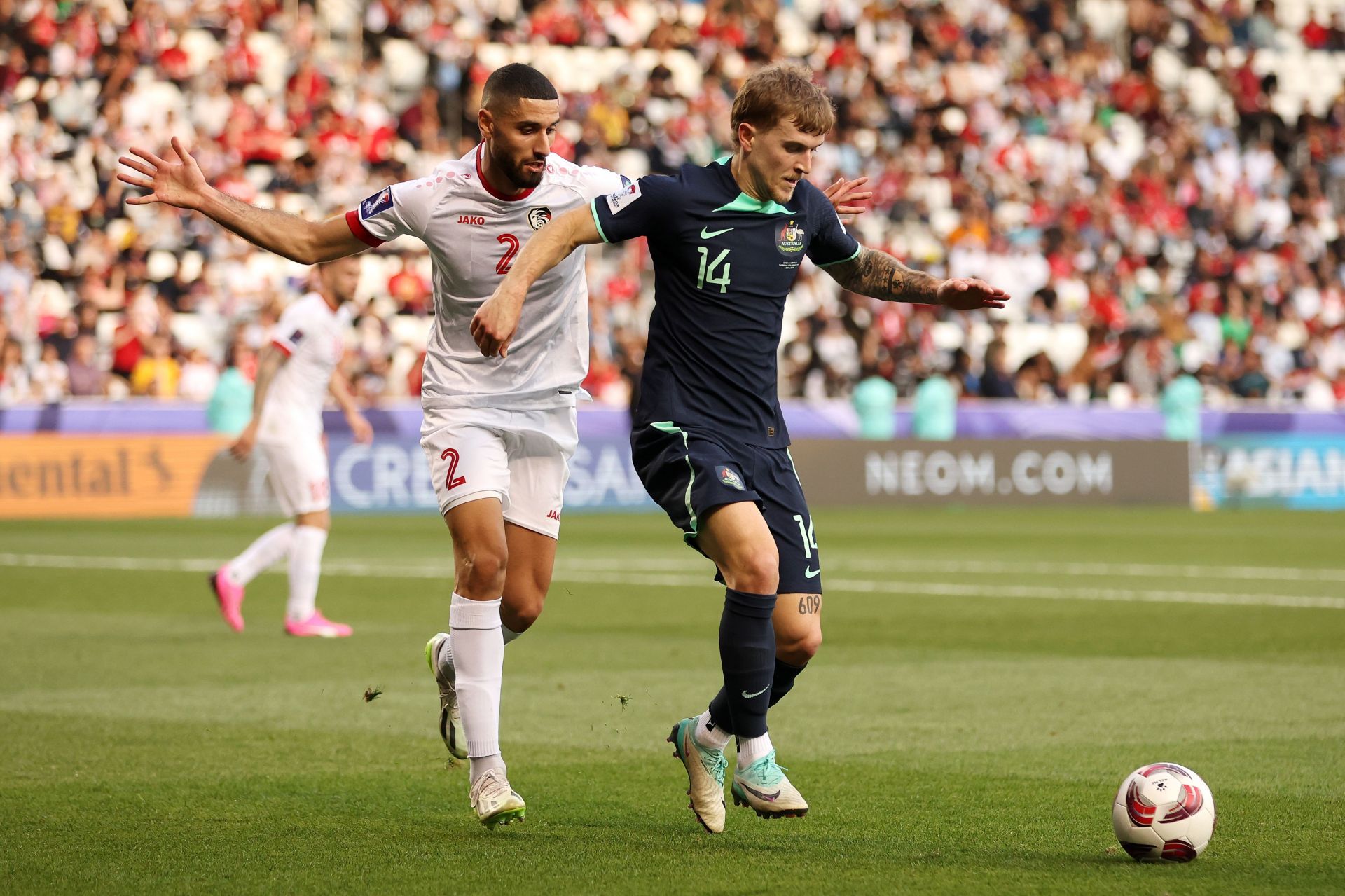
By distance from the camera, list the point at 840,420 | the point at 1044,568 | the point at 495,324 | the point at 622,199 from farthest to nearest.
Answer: the point at 840,420 < the point at 1044,568 < the point at 622,199 < the point at 495,324

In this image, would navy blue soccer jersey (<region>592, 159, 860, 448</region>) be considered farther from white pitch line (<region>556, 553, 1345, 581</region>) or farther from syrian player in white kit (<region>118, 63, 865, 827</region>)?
white pitch line (<region>556, 553, 1345, 581</region>)

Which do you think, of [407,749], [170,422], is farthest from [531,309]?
[170,422]

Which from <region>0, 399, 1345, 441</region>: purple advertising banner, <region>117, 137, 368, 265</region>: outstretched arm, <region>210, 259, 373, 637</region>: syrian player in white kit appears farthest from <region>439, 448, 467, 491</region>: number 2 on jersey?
<region>0, 399, 1345, 441</region>: purple advertising banner

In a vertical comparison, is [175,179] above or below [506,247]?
above

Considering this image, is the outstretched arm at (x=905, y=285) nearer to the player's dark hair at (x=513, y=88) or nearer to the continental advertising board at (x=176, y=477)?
the player's dark hair at (x=513, y=88)

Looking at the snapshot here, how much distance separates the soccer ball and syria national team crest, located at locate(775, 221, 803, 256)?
1921mm

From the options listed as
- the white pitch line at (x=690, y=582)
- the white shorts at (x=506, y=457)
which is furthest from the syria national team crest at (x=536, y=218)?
the white pitch line at (x=690, y=582)

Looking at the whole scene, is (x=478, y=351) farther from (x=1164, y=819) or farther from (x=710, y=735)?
(x=1164, y=819)

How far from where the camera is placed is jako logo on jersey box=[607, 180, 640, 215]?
5867 mm

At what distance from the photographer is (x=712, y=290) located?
5957 mm

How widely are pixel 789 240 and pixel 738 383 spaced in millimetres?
484

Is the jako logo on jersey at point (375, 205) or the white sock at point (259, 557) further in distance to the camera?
the white sock at point (259, 557)

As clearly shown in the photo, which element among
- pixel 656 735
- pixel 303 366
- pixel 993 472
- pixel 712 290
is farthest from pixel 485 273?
pixel 993 472

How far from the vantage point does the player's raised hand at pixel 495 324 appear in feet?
18.0
